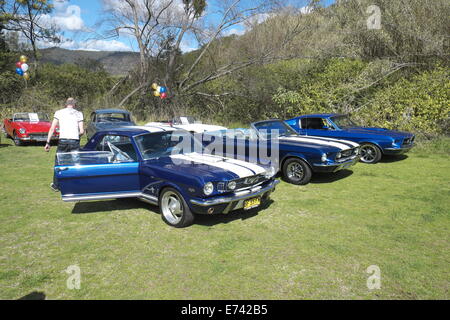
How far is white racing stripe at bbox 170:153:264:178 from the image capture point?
517 centimetres

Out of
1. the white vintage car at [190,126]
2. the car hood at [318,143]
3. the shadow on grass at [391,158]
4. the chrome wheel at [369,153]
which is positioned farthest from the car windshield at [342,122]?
the white vintage car at [190,126]

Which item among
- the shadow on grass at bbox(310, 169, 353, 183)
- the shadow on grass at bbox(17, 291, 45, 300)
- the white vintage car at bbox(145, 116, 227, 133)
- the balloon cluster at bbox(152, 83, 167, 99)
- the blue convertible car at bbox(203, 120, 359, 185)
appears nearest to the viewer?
the shadow on grass at bbox(17, 291, 45, 300)

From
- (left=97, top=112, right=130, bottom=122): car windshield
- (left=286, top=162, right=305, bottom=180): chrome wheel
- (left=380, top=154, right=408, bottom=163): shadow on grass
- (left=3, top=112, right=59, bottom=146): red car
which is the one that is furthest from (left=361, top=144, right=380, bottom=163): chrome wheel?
(left=3, top=112, right=59, bottom=146): red car

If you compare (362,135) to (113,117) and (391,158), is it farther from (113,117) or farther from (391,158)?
(113,117)

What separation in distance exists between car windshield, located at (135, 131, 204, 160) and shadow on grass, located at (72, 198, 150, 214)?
999 mm

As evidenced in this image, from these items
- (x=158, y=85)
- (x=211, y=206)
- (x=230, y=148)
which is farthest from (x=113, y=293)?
(x=158, y=85)

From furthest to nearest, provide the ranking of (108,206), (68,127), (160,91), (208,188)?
1. (160,91)
2. (68,127)
3. (108,206)
4. (208,188)

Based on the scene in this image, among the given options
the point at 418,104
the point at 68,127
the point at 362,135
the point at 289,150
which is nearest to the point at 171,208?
the point at 68,127

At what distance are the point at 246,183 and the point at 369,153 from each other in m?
5.72

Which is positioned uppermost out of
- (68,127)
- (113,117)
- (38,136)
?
(113,117)

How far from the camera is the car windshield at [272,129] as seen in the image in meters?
8.20

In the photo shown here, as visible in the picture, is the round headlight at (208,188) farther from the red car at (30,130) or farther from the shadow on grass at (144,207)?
the red car at (30,130)

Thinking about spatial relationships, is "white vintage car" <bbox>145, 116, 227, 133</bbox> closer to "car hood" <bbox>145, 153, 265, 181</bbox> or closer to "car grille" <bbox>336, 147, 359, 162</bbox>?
"car grille" <bbox>336, 147, 359, 162</bbox>

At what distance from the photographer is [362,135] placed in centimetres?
934
